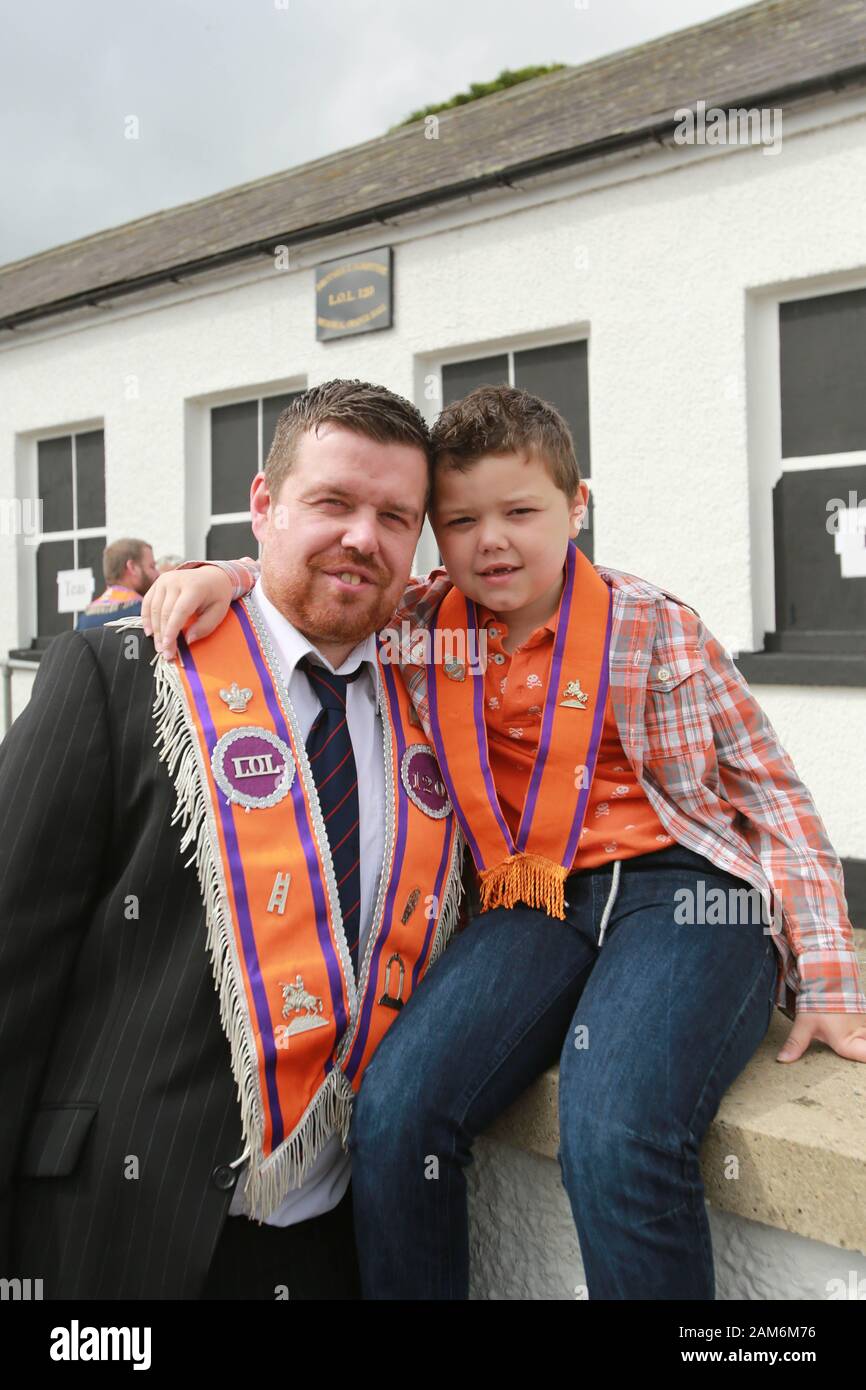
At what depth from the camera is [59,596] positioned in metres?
8.85

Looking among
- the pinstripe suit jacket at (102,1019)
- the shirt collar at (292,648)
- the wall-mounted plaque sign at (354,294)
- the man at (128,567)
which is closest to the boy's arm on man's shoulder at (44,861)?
the pinstripe suit jacket at (102,1019)

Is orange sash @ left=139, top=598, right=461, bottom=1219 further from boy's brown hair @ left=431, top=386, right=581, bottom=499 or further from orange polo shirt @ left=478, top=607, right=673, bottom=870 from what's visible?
boy's brown hair @ left=431, top=386, right=581, bottom=499

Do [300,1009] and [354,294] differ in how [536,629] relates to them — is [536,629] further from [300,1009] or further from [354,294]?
[354,294]

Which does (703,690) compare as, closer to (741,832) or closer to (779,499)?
(741,832)

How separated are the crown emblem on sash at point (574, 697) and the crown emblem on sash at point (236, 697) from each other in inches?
23.4

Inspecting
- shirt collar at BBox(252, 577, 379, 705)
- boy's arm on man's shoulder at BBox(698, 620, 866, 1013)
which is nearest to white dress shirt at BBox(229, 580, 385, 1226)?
shirt collar at BBox(252, 577, 379, 705)

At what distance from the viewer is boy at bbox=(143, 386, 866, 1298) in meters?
1.51

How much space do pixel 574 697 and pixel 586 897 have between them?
380 mm

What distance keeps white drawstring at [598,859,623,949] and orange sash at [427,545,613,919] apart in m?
0.08

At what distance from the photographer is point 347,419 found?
1837 millimetres

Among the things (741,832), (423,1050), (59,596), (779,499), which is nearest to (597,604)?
(741,832)

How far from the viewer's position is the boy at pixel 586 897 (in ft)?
4.95

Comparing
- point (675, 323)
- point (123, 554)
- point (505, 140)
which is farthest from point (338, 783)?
point (505, 140)

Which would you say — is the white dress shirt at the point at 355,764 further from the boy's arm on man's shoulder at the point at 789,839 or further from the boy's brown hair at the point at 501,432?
the boy's arm on man's shoulder at the point at 789,839
